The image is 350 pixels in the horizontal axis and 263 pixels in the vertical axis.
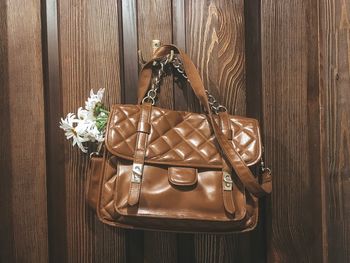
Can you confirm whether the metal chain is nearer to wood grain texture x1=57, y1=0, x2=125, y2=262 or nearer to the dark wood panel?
the dark wood panel

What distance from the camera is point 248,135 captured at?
2.44 ft

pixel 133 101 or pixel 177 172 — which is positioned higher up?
pixel 133 101

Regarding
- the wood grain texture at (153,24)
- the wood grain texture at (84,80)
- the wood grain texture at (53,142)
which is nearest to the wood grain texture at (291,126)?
the wood grain texture at (153,24)

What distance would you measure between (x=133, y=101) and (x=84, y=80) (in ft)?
0.45

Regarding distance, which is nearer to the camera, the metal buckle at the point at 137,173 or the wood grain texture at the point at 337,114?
the metal buckle at the point at 137,173

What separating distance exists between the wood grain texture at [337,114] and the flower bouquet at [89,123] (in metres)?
0.55

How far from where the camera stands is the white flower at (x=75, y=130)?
0.75m

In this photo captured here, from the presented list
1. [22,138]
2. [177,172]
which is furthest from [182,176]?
[22,138]

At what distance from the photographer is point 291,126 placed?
0.83 m

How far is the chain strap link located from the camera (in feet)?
2.68

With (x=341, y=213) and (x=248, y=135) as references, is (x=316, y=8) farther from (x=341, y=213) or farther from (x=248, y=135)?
(x=341, y=213)

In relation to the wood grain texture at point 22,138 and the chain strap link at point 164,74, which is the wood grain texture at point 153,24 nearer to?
the chain strap link at point 164,74

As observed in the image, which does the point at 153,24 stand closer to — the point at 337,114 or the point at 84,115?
the point at 84,115

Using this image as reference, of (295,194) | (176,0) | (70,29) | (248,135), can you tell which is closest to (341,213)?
(295,194)
